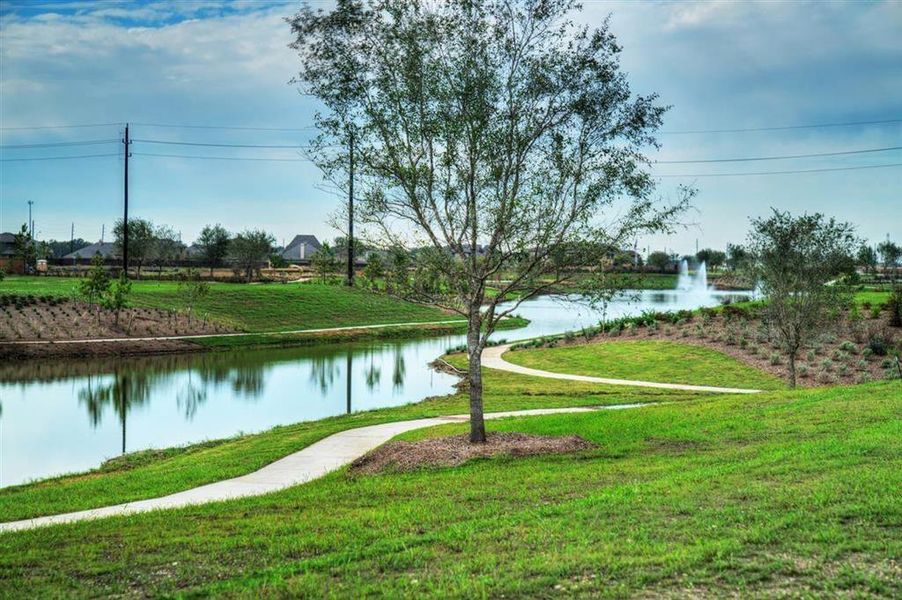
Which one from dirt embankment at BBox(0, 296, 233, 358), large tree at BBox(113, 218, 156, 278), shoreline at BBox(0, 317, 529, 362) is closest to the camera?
shoreline at BBox(0, 317, 529, 362)

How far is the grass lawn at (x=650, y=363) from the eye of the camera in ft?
97.0

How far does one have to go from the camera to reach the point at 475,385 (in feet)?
50.5

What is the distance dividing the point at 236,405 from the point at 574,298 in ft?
51.3

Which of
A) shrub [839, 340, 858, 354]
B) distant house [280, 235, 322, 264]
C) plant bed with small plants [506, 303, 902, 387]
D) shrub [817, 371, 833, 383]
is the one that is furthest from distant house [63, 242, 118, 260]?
shrub [817, 371, 833, 383]

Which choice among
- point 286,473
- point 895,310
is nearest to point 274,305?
point 895,310

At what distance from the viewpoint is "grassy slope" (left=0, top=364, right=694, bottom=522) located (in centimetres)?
1293

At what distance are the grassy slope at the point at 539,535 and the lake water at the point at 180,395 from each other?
188 inches

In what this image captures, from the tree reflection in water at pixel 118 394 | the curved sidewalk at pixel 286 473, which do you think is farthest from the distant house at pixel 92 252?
the curved sidewalk at pixel 286 473

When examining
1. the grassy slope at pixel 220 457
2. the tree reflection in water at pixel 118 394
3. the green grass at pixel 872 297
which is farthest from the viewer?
the green grass at pixel 872 297

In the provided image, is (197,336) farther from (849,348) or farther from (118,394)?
(849,348)

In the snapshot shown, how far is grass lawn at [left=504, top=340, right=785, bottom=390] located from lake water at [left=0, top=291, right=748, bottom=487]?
225 cm

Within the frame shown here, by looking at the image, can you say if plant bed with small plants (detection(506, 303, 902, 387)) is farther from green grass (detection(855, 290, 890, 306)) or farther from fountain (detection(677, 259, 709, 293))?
fountain (detection(677, 259, 709, 293))

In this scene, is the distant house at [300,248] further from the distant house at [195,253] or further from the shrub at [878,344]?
the shrub at [878,344]

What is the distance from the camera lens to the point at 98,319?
4741cm
